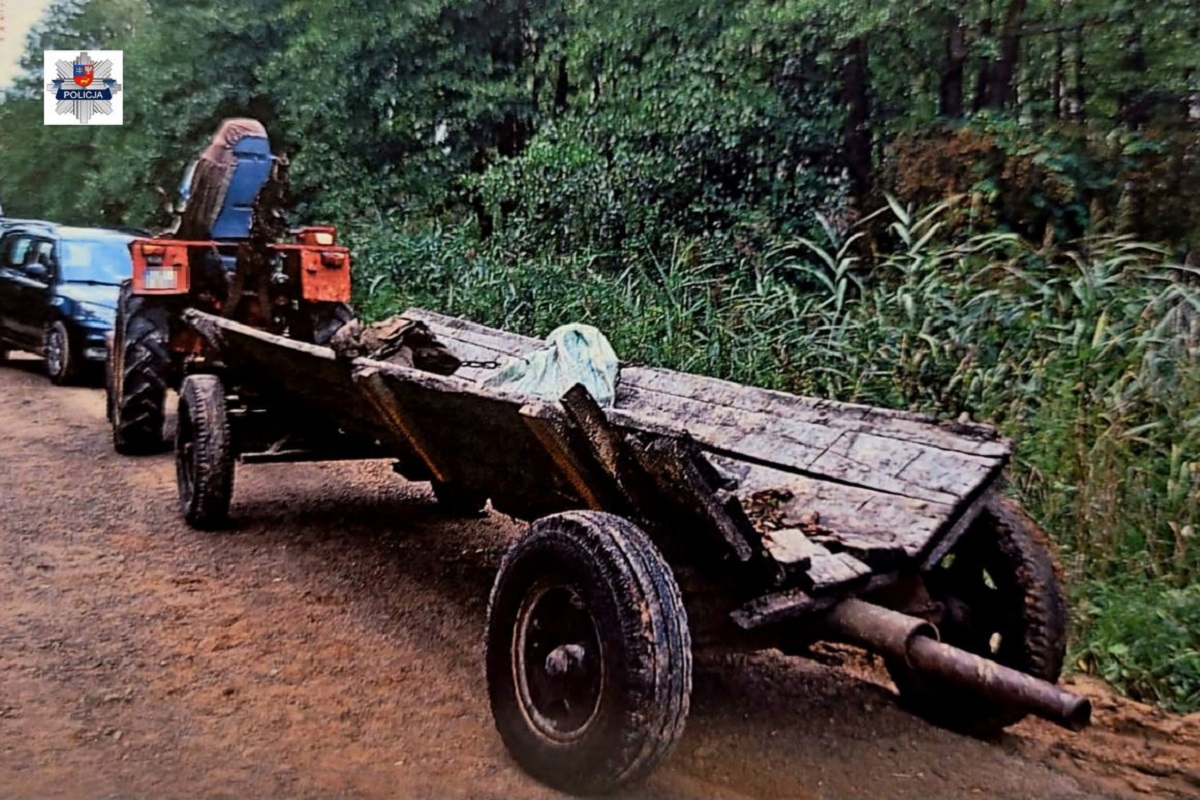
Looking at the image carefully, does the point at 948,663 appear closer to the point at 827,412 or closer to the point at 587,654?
the point at 587,654

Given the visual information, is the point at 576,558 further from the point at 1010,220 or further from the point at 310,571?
the point at 1010,220

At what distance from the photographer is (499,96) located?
265 inches

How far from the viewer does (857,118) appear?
6012 millimetres

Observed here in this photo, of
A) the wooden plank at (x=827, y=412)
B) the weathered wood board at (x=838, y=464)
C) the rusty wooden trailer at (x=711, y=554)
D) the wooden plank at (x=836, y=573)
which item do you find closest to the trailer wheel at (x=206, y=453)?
the rusty wooden trailer at (x=711, y=554)

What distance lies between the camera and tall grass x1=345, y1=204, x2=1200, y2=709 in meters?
3.61

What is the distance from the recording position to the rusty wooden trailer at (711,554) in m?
2.36

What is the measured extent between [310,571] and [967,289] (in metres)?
2.99

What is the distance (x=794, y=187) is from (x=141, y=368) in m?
3.61

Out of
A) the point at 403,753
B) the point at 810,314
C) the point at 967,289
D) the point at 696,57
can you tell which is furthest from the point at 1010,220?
the point at 403,753

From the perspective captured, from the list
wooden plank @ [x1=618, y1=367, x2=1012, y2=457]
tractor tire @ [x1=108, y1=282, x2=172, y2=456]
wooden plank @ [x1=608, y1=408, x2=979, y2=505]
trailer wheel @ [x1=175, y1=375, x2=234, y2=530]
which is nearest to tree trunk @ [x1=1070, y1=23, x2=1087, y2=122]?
wooden plank @ [x1=618, y1=367, x2=1012, y2=457]

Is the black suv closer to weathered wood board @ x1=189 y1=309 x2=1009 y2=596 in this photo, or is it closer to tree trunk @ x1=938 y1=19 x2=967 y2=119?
weathered wood board @ x1=189 y1=309 x2=1009 y2=596

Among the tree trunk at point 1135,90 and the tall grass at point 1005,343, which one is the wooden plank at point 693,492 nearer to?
the tall grass at point 1005,343

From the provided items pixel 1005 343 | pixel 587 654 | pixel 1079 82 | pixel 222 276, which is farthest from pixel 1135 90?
pixel 222 276

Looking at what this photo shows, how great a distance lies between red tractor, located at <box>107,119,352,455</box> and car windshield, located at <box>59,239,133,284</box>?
7.15 feet
